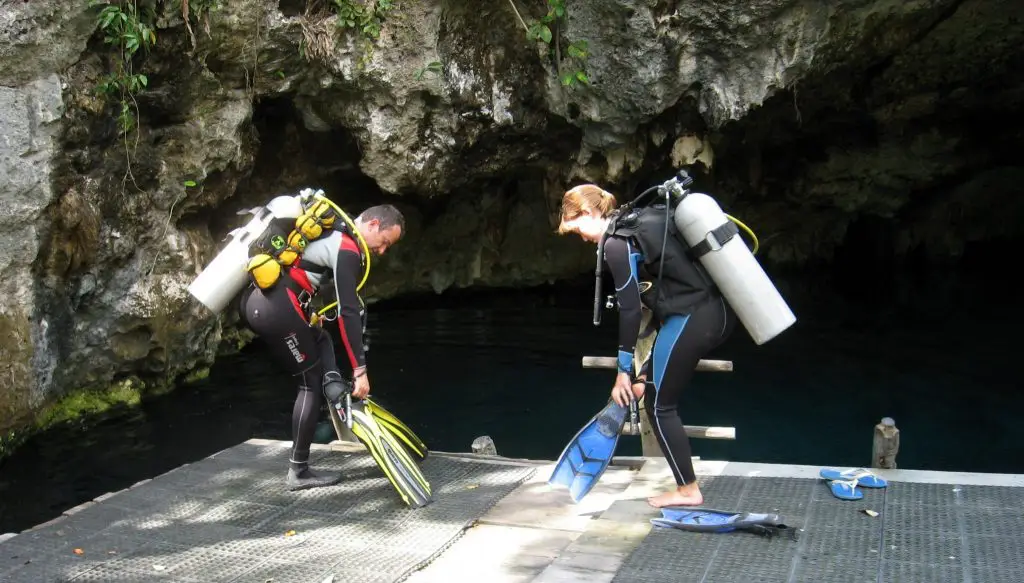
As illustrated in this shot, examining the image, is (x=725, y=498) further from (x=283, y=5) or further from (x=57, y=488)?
(x=283, y=5)

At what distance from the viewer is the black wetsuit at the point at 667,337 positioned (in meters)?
4.22

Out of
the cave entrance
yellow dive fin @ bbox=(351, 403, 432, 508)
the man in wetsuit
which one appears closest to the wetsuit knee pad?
the man in wetsuit

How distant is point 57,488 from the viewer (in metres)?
7.23

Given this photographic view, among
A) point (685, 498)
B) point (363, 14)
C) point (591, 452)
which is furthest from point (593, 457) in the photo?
point (363, 14)

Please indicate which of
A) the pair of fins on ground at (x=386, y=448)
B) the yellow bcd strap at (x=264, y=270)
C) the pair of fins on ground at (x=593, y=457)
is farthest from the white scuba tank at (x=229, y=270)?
the pair of fins on ground at (x=593, y=457)

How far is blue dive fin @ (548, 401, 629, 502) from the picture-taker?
4.74 meters

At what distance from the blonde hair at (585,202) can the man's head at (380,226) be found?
40.4 inches

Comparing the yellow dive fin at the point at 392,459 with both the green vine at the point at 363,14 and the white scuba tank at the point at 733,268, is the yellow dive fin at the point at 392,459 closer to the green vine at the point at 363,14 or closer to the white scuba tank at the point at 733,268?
the white scuba tank at the point at 733,268

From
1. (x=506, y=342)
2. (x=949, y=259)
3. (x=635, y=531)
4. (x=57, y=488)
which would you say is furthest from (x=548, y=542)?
(x=949, y=259)

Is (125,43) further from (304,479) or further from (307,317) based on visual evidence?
(304,479)

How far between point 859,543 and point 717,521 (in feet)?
2.16

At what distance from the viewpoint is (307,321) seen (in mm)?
5098

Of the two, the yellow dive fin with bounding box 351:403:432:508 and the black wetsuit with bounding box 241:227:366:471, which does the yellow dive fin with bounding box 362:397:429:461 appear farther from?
the black wetsuit with bounding box 241:227:366:471

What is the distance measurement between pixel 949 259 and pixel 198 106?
16.3 metres
